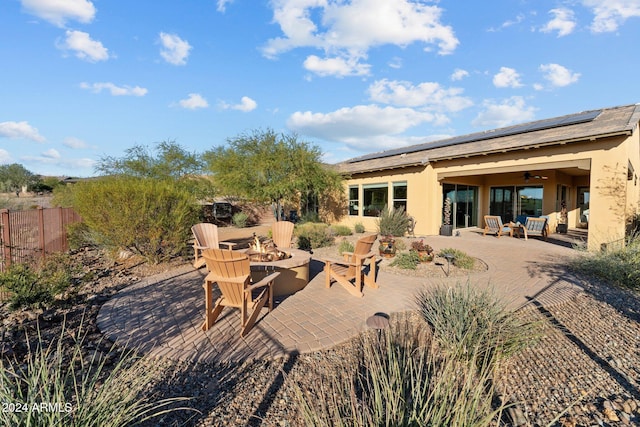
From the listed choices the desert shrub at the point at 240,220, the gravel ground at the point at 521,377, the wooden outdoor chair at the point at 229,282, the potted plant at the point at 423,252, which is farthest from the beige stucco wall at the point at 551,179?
the wooden outdoor chair at the point at 229,282

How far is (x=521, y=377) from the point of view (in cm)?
289

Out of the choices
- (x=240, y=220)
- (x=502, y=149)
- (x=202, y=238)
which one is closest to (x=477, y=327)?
(x=202, y=238)

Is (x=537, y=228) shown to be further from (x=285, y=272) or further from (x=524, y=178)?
(x=285, y=272)

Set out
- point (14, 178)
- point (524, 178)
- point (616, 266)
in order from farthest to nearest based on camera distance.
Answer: point (14, 178)
point (524, 178)
point (616, 266)

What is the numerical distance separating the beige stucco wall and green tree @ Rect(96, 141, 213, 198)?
9.45m

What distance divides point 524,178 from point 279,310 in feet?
43.3

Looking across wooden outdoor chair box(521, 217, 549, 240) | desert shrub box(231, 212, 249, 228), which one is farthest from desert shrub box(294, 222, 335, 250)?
desert shrub box(231, 212, 249, 228)

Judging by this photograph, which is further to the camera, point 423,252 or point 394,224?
point 394,224

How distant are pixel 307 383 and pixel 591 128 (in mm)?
11312

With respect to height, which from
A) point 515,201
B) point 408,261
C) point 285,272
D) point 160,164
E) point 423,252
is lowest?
point 408,261

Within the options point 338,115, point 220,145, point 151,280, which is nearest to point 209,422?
point 151,280

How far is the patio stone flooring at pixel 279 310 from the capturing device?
3.33 m

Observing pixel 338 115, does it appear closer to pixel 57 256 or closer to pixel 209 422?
pixel 57 256

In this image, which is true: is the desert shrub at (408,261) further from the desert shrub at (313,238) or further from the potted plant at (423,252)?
the desert shrub at (313,238)
